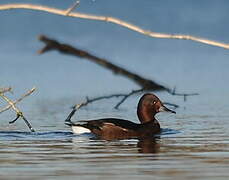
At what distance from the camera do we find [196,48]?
23250 millimetres

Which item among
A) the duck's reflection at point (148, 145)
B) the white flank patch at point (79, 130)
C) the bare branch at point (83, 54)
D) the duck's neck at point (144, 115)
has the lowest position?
the duck's reflection at point (148, 145)

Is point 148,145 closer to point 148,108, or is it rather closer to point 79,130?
point 79,130

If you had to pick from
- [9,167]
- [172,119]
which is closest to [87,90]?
[172,119]

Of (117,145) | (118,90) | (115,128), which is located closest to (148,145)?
(117,145)

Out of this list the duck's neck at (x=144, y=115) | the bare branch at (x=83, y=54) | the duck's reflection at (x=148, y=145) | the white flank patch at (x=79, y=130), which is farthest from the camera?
the duck's neck at (x=144, y=115)

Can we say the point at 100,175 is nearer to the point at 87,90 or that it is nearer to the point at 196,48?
the point at 87,90

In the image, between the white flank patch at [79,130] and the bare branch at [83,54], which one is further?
the bare branch at [83,54]

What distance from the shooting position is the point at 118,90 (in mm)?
18516

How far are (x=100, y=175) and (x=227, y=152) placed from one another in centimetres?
202

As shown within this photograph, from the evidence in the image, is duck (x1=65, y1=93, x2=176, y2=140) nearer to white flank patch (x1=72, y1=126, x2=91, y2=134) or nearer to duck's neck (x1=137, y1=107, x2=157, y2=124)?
white flank patch (x1=72, y1=126, x2=91, y2=134)

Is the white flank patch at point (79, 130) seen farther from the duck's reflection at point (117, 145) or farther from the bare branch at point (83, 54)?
the bare branch at point (83, 54)

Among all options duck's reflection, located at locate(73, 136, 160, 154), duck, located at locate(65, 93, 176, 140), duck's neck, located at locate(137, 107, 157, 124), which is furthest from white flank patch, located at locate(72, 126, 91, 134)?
duck's neck, located at locate(137, 107, 157, 124)

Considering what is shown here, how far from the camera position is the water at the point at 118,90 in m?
9.52

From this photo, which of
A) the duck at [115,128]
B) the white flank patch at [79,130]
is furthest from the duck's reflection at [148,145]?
the white flank patch at [79,130]
